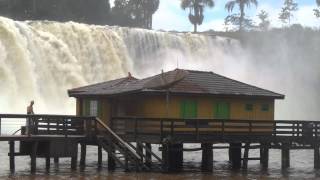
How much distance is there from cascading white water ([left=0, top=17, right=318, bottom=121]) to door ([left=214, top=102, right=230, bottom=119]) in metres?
27.0

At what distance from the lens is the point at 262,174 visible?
3188 centimetres

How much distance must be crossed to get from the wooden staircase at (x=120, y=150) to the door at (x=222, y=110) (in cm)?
471

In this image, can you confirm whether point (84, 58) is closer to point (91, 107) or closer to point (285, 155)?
point (91, 107)

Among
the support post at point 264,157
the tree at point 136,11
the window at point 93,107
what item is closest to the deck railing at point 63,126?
the window at point 93,107

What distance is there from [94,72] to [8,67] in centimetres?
926

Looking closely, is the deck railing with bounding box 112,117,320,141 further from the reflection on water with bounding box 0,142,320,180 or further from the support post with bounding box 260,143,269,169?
the reflection on water with bounding box 0,142,320,180

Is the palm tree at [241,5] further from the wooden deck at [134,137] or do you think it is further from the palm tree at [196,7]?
the wooden deck at [134,137]

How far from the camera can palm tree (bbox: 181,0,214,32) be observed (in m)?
130

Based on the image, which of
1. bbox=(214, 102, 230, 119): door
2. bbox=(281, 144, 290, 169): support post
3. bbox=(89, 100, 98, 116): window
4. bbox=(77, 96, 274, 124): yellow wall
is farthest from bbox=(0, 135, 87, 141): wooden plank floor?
bbox=(281, 144, 290, 169): support post

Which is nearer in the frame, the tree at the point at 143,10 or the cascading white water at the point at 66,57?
the cascading white water at the point at 66,57

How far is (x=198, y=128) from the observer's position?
30453 mm

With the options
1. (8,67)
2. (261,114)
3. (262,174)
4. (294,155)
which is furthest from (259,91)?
(8,67)

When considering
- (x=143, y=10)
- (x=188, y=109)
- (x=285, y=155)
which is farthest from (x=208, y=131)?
(x=143, y=10)

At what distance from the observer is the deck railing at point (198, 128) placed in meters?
30.0
